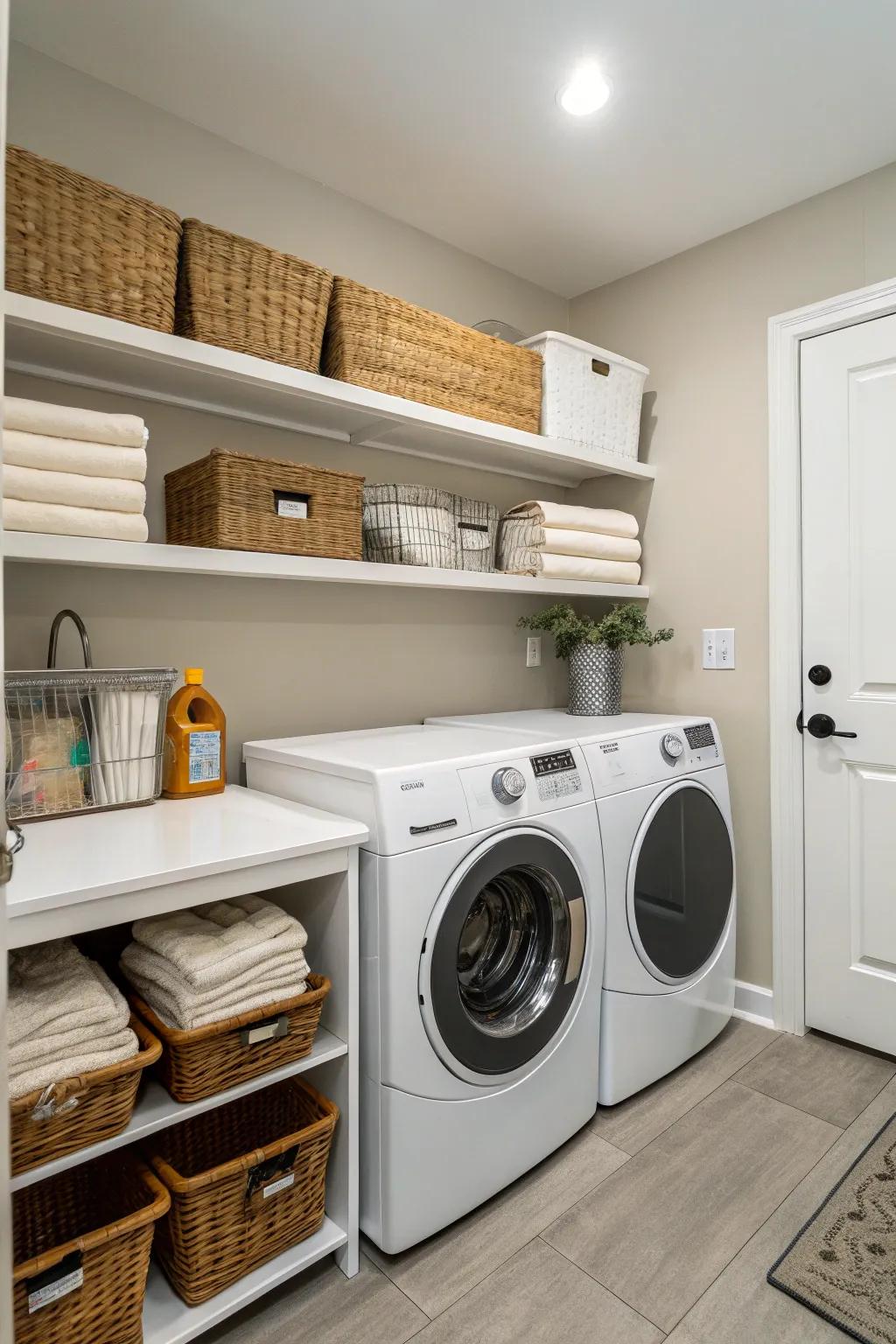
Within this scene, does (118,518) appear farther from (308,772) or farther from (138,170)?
(138,170)

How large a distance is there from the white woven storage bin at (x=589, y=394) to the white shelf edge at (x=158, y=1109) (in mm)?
1727

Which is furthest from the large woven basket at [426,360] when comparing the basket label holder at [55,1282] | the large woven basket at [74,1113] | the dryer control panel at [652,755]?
the basket label holder at [55,1282]

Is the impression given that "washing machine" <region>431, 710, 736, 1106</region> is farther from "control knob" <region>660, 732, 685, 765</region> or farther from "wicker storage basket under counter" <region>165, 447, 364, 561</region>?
"wicker storage basket under counter" <region>165, 447, 364, 561</region>

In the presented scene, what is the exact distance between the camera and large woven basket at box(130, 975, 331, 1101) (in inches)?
48.9

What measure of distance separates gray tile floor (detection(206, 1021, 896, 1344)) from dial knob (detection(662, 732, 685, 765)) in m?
0.86

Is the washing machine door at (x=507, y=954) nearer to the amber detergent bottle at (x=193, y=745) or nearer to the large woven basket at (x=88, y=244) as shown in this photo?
the amber detergent bottle at (x=193, y=745)

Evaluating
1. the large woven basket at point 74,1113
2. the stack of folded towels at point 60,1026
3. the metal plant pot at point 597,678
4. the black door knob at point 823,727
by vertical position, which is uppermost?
the metal plant pot at point 597,678

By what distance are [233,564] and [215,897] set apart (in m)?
0.72

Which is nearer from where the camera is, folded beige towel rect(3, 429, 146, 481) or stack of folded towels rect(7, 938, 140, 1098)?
stack of folded towels rect(7, 938, 140, 1098)

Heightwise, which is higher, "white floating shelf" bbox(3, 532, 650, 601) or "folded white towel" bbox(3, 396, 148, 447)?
"folded white towel" bbox(3, 396, 148, 447)

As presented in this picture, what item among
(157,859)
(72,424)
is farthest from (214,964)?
(72,424)

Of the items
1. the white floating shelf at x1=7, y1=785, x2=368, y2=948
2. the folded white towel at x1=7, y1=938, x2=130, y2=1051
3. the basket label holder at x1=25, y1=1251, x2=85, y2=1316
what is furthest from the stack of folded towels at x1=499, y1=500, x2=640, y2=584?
the basket label holder at x1=25, y1=1251, x2=85, y2=1316

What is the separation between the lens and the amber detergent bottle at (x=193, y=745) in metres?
1.73

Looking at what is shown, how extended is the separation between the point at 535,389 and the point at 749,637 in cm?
100
